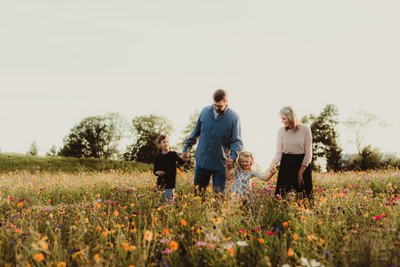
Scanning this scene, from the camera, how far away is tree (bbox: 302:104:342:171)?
42.2 metres

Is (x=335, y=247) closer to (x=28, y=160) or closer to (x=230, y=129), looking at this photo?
(x=230, y=129)

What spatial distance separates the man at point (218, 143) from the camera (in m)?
5.93

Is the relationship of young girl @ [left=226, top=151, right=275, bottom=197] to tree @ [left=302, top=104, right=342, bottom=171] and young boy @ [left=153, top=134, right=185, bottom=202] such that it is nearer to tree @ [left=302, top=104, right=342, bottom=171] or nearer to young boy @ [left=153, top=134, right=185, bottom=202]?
young boy @ [left=153, top=134, right=185, bottom=202]

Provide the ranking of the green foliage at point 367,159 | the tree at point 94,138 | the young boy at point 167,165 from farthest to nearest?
the tree at point 94,138 < the green foliage at point 367,159 < the young boy at point 167,165

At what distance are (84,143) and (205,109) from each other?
51.3 meters

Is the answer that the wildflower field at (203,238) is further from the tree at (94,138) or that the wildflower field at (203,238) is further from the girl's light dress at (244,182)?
the tree at (94,138)

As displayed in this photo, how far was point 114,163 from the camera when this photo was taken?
3350 centimetres

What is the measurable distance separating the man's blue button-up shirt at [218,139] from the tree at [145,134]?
43.4m

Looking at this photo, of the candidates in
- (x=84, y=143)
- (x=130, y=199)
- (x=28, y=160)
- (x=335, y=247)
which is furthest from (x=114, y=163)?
(x=335, y=247)

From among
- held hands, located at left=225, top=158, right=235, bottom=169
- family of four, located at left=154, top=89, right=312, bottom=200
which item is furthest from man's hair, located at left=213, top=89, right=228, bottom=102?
held hands, located at left=225, top=158, right=235, bottom=169

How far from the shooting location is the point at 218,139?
5.96m

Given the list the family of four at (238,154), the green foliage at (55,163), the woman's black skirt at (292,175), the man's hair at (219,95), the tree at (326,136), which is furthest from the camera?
the tree at (326,136)

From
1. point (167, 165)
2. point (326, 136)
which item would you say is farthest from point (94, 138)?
point (167, 165)

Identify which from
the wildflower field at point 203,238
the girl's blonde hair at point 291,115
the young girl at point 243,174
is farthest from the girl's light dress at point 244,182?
the girl's blonde hair at point 291,115
